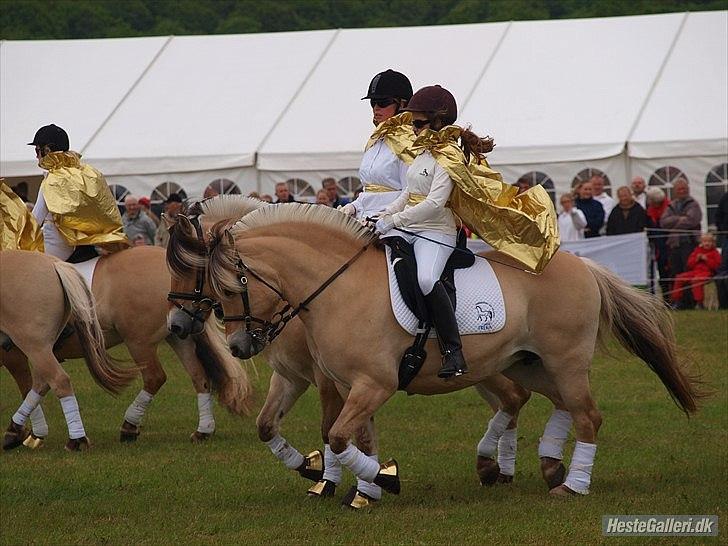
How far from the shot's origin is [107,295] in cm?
1203

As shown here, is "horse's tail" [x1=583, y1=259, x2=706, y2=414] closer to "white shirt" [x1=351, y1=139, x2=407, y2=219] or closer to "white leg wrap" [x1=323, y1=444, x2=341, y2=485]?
"white shirt" [x1=351, y1=139, x2=407, y2=219]

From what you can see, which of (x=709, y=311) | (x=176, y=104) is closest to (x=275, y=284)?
(x=709, y=311)

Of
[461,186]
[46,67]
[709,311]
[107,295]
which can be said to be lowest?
[709,311]

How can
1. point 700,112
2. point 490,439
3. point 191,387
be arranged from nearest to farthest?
1. point 490,439
2. point 191,387
3. point 700,112

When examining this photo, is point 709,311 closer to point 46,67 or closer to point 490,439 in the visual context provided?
point 490,439

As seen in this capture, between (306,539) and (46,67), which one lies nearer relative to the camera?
(306,539)

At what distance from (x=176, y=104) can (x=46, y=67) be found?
3.23m

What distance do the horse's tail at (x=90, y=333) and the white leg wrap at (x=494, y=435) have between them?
331cm

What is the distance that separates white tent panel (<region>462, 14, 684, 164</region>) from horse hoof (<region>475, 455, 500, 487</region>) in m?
12.8

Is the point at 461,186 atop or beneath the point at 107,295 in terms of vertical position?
atop

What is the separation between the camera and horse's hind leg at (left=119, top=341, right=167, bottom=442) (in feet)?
39.5

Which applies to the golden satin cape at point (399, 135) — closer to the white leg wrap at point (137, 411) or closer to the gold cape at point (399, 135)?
the gold cape at point (399, 135)

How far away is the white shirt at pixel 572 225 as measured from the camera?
797 inches

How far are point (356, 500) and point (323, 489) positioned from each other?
0.55 m
